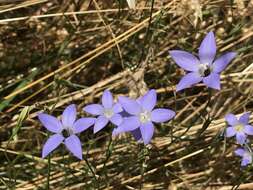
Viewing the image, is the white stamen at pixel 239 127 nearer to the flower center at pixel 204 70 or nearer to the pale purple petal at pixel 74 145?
the flower center at pixel 204 70

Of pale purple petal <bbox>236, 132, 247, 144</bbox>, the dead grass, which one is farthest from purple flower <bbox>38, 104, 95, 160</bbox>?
pale purple petal <bbox>236, 132, 247, 144</bbox>

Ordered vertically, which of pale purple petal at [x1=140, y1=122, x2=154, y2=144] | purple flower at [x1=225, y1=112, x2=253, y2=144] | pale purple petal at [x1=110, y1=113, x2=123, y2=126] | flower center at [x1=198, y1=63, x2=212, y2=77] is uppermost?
flower center at [x1=198, y1=63, x2=212, y2=77]

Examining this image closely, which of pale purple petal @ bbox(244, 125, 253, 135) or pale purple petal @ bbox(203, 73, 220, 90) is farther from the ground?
pale purple petal @ bbox(203, 73, 220, 90)

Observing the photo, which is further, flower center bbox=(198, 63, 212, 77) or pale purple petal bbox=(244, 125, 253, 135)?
pale purple petal bbox=(244, 125, 253, 135)

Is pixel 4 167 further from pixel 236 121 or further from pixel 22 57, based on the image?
pixel 236 121

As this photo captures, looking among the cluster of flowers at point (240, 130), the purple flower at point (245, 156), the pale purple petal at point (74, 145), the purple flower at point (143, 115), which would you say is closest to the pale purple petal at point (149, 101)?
the purple flower at point (143, 115)

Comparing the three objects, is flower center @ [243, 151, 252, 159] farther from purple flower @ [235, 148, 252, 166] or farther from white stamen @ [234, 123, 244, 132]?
white stamen @ [234, 123, 244, 132]

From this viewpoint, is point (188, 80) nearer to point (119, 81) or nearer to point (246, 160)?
point (246, 160)

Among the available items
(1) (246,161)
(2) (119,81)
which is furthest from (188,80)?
(2) (119,81)
